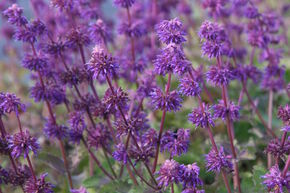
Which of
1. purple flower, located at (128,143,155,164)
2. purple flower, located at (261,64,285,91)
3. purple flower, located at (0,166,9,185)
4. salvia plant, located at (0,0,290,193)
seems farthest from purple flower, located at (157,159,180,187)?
purple flower, located at (261,64,285,91)

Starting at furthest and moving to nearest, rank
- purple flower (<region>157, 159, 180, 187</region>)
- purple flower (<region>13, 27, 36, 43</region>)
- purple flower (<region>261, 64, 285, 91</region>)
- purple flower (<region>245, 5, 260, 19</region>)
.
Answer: purple flower (<region>261, 64, 285, 91</region>)
purple flower (<region>245, 5, 260, 19</region>)
purple flower (<region>13, 27, 36, 43</region>)
purple flower (<region>157, 159, 180, 187</region>)

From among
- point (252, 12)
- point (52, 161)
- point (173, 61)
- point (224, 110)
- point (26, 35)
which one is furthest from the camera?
point (252, 12)

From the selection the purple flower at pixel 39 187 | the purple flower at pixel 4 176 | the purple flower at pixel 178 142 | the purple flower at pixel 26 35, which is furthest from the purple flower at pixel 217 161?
the purple flower at pixel 26 35

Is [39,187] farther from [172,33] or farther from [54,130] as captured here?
[172,33]

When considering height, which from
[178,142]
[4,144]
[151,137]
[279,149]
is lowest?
[279,149]

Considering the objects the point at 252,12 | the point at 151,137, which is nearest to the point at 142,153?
the point at 151,137

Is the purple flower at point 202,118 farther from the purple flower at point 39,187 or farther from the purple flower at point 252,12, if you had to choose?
the purple flower at point 252,12

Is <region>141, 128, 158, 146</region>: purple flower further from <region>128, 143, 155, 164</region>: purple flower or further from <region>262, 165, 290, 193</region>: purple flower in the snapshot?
<region>262, 165, 290, 193</region>: purple flower
